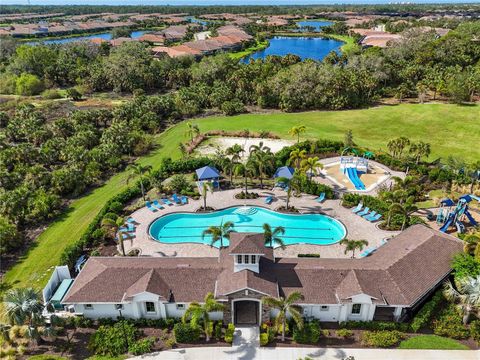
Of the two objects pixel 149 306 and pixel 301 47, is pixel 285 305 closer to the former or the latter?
pixel 149 306

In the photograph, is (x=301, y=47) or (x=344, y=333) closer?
(x=344, y=333)

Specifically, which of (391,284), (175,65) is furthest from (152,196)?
(175,65)

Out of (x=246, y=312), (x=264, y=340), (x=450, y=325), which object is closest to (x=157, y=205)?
(x=246, y=312)

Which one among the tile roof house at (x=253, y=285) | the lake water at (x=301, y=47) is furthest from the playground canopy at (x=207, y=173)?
the lake water at (x=301, y=47)

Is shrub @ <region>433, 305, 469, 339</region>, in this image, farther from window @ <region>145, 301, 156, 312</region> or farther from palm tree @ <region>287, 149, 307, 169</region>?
palm tree @ <region>287, 149, 307, 169</region>

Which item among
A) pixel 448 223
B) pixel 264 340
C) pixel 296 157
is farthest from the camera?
pixel 296 157

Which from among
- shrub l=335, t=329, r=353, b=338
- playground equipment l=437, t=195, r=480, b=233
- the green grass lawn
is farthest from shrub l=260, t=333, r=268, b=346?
playground equipment l=437, t=195, r=480, b=233

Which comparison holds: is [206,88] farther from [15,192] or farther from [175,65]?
[15,192]

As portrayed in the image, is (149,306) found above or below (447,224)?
below
